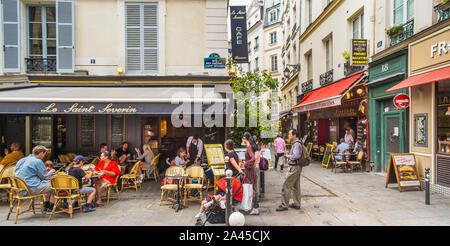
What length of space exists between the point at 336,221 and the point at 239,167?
204cm

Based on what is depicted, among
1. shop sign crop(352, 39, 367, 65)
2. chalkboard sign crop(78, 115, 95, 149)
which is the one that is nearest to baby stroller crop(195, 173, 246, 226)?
chalkboard sign crop(78, 115, 95, 149)

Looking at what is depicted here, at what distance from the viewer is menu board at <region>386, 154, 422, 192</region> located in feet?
22.7

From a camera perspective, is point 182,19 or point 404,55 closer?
point 404,55

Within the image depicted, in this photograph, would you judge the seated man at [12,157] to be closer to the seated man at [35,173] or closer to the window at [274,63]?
the seated man at [35,173]

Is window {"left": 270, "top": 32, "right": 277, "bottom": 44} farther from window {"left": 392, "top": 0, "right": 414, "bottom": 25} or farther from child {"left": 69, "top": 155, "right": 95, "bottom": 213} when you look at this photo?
child {"left": 69, "top": 155, "right": 95, "bottom": 213}

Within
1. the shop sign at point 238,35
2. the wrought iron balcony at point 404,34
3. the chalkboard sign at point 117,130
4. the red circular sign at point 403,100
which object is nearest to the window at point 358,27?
the wrought iron balcony at point 404,34

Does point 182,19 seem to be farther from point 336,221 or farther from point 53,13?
point 336,221

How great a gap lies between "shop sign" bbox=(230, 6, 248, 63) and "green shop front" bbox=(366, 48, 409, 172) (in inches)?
186

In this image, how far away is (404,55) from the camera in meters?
8.12

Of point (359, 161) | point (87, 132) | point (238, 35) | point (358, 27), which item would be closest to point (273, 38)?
point (358, 27)

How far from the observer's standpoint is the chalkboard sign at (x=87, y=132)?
9.59m
